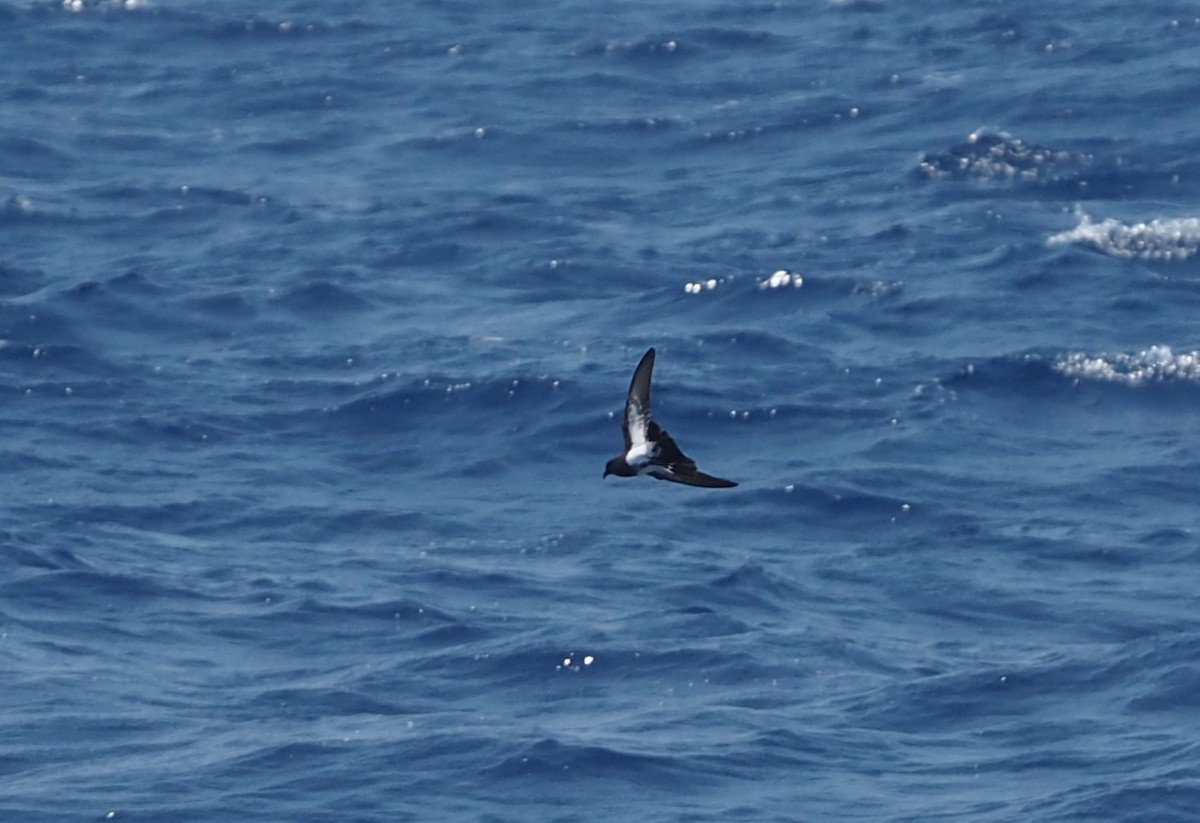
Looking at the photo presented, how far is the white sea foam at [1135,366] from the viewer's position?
42.2 metres

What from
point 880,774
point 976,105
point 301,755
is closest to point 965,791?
point 880,774

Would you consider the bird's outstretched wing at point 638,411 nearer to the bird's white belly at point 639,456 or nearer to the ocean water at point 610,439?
the bird's white belly at point 639,456

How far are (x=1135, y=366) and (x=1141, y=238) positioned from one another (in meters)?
5.19

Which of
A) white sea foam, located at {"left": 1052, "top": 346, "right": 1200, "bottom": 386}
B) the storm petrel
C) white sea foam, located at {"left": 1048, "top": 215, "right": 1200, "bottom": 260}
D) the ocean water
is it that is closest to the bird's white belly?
the storm petrel

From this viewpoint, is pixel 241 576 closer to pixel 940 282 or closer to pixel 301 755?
pixel 301 755

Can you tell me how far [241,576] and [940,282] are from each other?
1403 cm

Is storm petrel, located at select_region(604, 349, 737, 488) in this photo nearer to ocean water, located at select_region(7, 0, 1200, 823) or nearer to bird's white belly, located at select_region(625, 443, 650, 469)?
bird's white belly, located at select_region(625, 443, 650, 469)

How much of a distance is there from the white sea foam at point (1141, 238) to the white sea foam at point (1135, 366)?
4018 mm

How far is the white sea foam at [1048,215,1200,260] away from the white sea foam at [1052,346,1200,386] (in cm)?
402

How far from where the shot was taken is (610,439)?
41438mm

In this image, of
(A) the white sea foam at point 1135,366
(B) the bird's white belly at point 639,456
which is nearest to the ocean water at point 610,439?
(A) the white sea foam at point 1135,366

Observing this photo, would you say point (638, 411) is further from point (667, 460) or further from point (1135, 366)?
point (1135, 366)

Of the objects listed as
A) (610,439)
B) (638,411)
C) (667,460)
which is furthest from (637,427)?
(610,439)

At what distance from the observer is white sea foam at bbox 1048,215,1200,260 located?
153 feet
